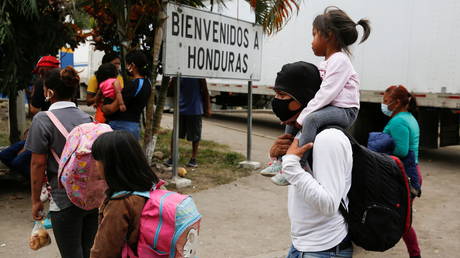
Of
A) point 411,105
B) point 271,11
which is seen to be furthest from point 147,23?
point 411,105

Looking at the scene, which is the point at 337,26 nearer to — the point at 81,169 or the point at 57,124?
the point at 81,169

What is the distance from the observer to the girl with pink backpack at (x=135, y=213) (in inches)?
80.7

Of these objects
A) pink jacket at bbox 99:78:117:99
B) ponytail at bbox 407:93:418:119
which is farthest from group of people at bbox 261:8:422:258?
pink jacket at bbox 99:78:117:99

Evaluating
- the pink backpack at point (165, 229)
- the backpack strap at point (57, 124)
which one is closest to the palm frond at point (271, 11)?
the backpack strap at point (57, 124)

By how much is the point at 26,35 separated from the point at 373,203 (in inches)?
208

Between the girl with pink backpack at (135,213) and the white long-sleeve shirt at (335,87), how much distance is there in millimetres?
686

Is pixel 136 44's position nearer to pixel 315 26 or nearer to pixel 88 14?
pixel 88 14

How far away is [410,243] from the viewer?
4125mm

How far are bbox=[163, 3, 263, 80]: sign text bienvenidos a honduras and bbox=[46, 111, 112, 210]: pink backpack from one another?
12.4 ft

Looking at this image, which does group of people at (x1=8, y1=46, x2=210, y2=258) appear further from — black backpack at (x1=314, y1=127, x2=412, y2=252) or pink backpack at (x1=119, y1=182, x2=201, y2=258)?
black backpack at (x1=314, y1=127, x2=412, y2=252)

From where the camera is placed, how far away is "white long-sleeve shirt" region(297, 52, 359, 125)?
210 cm

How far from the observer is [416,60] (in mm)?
9586

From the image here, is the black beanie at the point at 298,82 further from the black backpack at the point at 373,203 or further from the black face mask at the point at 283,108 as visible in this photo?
the black backpack at the point at 373,203

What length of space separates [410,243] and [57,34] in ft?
16.5
